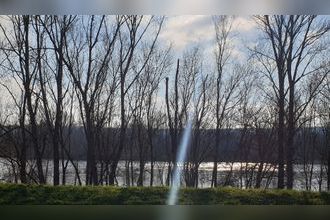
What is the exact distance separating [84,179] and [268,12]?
9.24 m

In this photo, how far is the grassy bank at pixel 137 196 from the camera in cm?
420

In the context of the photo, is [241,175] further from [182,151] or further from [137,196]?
[137,196]

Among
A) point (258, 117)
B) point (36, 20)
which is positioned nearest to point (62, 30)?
point (36, 20)

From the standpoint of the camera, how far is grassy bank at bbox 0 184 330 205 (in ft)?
13.8

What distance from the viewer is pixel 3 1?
2426mm

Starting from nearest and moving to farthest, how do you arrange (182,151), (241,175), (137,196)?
(137,196) < (182,151) < (241,175)

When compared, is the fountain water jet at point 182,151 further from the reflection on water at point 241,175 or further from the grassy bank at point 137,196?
the grassy bank at point 137,196

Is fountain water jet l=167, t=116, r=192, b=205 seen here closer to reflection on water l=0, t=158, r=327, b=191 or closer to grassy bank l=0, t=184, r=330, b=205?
reflection on water l=0, t=158, r=327, b=191

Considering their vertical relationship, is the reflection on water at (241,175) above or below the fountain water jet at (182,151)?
below

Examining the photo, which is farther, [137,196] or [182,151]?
[182,151]

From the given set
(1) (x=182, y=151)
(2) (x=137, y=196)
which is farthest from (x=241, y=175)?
(2) (x=137, y=196)

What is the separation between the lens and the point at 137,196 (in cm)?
438

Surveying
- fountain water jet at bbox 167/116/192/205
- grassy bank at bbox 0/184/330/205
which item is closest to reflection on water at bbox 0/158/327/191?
fountain water jet at bbox 167/116/192/205

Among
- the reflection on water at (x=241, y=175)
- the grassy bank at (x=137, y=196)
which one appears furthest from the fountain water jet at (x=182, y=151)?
the grassy bank at (x=137, y=196)
